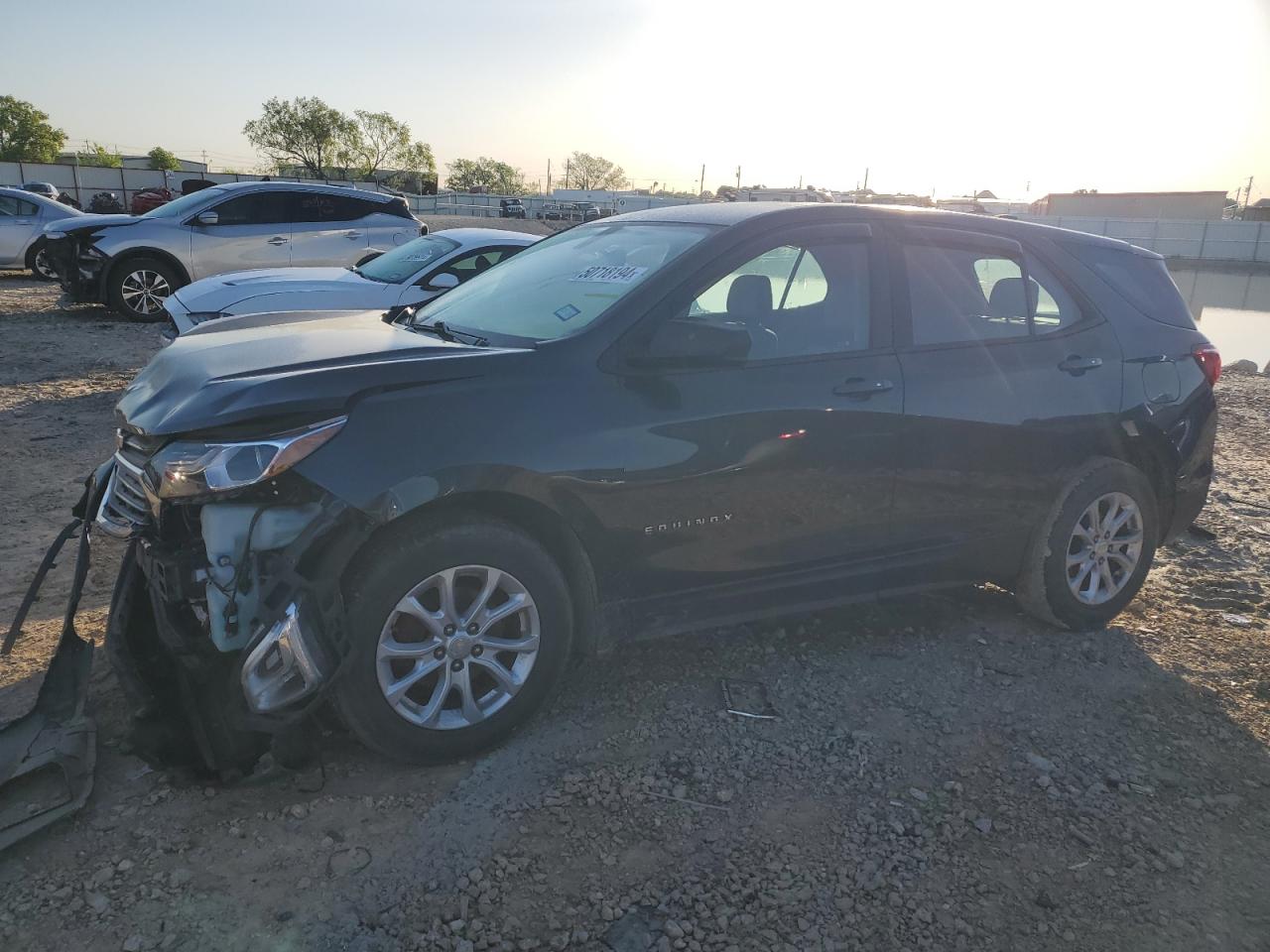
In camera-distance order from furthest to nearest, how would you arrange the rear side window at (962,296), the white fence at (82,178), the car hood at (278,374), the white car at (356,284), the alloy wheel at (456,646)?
the white fence at (82,178), the white car at (356,284), the rear side window at (962,296), the alloy wheel at (456,646), the car hood at (278,374)

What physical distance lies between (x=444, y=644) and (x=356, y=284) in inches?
237

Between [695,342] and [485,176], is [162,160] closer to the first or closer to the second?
[485,176]

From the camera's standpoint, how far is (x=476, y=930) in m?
2.40

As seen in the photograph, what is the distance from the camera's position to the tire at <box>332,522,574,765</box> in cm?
283

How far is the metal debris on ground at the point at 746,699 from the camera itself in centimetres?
351

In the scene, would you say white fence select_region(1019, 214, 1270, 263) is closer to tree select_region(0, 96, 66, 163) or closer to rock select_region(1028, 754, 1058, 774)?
rock select_region(1028, 754, 1058, 774)

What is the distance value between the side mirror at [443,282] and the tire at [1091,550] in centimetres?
565

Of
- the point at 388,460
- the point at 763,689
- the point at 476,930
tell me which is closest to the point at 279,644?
the point at 388,460

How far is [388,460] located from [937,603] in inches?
119

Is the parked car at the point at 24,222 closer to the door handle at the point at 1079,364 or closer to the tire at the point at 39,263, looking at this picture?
the tire at the point at 39,263

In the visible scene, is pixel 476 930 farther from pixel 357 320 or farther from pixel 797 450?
pixel 357 320

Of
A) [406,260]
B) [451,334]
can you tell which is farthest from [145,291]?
[451,334]

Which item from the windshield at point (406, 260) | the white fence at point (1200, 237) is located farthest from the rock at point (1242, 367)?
the white fence at point (1200, 237)

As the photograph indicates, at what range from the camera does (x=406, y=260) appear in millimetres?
8789
